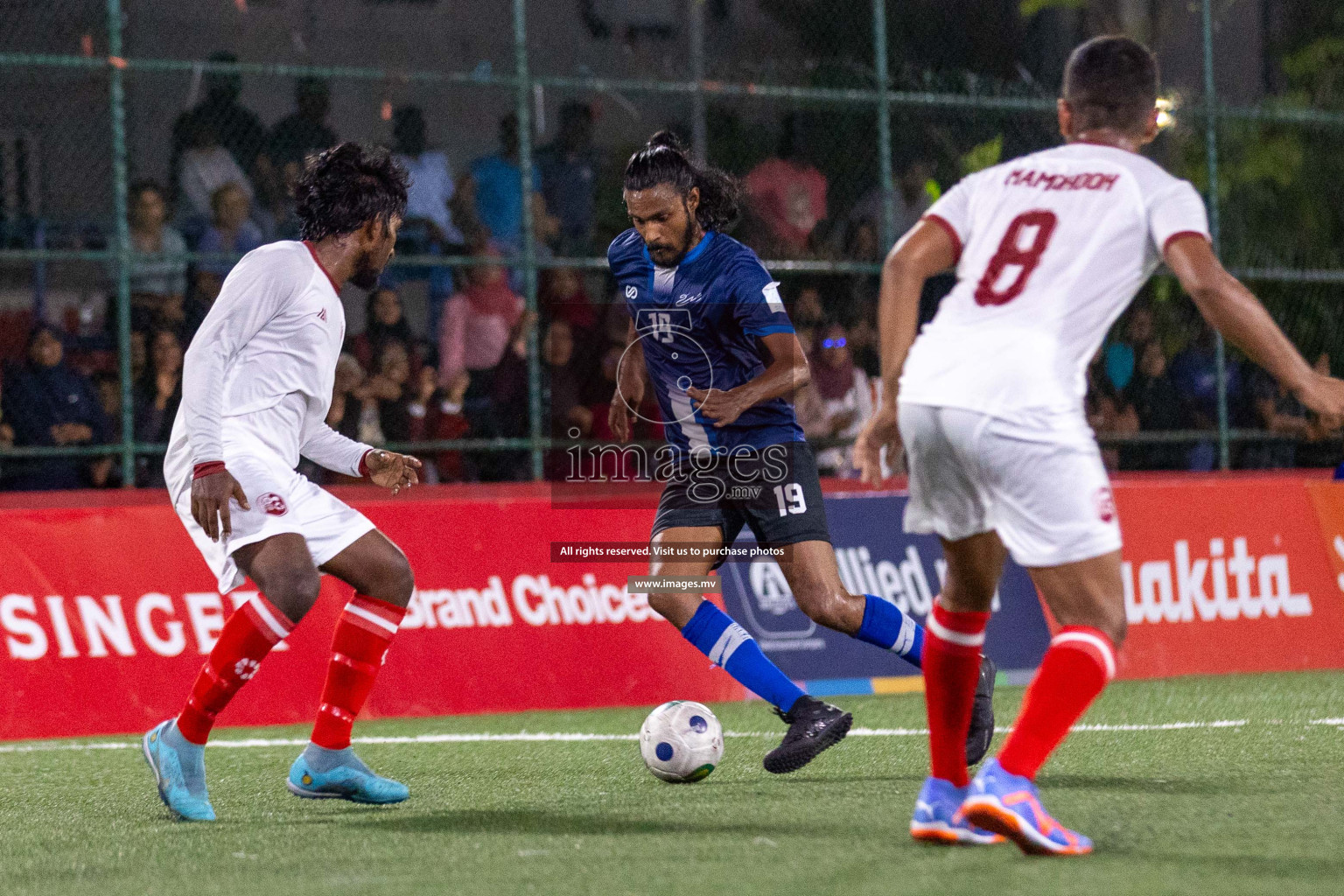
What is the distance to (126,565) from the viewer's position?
8219 millimetres

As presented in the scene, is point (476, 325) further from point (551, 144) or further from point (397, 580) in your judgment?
point (397, 580)

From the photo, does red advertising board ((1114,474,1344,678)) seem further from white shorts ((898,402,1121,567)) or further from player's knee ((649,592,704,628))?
white shorts ((898,402,1121,567))

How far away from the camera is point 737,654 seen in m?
6.03

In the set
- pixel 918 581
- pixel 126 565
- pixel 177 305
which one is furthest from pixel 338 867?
pixel 177 305

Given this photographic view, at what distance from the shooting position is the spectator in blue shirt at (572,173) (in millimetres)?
12016

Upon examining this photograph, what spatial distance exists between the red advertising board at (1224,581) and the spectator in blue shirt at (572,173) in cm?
433

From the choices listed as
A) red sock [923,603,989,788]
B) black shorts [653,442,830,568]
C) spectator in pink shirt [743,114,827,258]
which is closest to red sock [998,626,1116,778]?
red sock [923,603,989,788]

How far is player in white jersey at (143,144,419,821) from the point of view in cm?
516

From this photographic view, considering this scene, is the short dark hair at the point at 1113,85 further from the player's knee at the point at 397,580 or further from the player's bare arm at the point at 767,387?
the player's knee at the point at 397,580

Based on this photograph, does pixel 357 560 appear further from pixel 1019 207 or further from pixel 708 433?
pixel 1019 207

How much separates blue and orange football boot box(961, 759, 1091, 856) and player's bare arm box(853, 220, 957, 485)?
2.58 feet

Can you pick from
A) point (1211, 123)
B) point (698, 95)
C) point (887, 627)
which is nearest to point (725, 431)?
point (887, 627)

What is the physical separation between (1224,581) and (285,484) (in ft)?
20.8

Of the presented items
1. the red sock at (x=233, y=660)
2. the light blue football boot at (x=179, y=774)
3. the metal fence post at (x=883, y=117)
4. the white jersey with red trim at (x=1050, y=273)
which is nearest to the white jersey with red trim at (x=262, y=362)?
the red sock at (x=233, y=660)
